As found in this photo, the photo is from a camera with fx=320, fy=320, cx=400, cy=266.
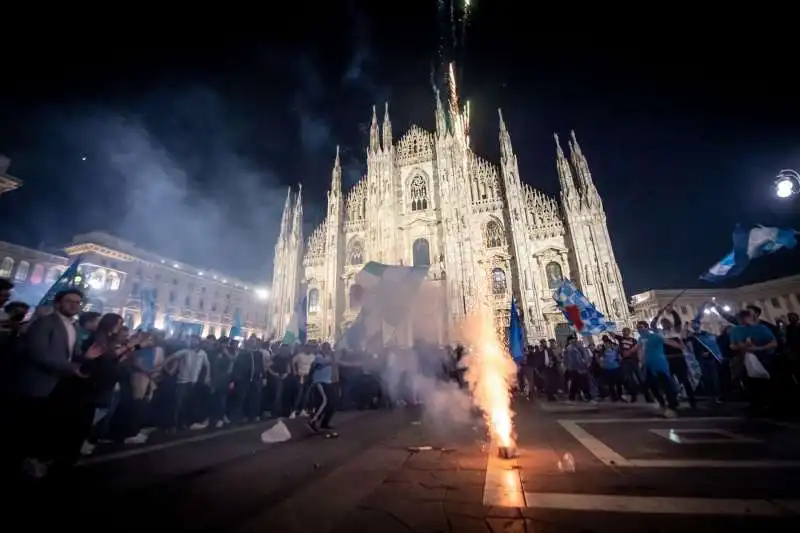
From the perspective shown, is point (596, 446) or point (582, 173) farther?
point (582, 173)

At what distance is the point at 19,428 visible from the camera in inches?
121

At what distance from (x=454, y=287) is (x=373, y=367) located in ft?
48.3

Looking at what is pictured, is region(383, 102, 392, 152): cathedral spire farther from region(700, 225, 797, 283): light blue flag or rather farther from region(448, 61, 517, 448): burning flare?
region(700, 225, 797, 283): light blue flag

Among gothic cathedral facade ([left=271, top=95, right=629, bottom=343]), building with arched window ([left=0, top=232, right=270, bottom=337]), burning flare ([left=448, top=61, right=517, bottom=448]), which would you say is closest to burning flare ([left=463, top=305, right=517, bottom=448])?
burning flare ([left=448, top=61, right=517, bottom=448])

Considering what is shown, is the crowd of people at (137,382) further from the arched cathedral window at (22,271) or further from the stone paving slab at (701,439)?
the arched cathedral window at (22,271)

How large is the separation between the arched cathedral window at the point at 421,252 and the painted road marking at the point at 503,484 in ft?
78.0

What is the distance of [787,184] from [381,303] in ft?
40.5

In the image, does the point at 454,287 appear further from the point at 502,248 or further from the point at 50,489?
the point at 50,489

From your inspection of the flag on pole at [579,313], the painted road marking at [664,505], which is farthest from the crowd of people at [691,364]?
the painted road marking at [664,505]

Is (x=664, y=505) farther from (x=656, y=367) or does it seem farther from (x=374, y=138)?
(x=374, y=138)

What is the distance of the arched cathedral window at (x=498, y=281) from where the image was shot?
81.0 feet

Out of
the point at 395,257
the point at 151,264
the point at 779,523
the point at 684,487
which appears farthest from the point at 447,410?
the point at 151,264

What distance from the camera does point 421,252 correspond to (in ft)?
91.4

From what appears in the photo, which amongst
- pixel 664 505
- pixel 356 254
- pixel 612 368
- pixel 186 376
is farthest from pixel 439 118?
pixel 664 505
